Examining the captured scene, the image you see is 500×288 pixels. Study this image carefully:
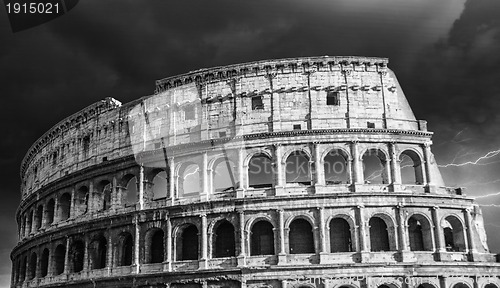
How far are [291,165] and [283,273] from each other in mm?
6315

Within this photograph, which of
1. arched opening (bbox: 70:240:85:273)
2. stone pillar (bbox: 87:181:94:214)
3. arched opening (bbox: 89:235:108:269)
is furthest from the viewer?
arched opening (bbox: 70:240:85:273)

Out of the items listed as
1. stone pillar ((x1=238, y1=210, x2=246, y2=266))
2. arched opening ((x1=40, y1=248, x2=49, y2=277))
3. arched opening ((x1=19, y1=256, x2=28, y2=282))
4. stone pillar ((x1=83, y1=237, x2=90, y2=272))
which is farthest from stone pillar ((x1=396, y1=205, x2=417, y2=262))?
arched opening ((x1=19, y1=256, x2=28, y2=282))

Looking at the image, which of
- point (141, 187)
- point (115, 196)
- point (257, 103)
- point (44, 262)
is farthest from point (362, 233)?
point (44, 262)

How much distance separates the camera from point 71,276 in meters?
32.8

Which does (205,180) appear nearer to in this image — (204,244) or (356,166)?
(204,244)

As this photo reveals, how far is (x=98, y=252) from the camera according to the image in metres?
32.6

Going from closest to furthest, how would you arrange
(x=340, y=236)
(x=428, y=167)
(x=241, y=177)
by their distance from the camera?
(x=340, y=236) → (x=241, y=177) → (x=428, y=167)

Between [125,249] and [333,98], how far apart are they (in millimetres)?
15081

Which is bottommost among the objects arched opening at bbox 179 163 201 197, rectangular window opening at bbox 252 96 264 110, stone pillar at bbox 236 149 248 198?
stone pillar at bbox 236 149 248 198

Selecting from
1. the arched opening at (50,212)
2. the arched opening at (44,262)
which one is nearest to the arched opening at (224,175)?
the arched opening at (50,212)

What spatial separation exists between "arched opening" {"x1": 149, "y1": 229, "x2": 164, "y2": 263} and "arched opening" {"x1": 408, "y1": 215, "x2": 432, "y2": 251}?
13793 millimetres

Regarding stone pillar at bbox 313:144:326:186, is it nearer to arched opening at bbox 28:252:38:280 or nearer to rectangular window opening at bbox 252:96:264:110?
rectangular window opening at bbox 252:96:264:110

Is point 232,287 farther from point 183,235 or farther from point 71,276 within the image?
point 71,276

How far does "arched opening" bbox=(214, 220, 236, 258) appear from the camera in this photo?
2872cm
